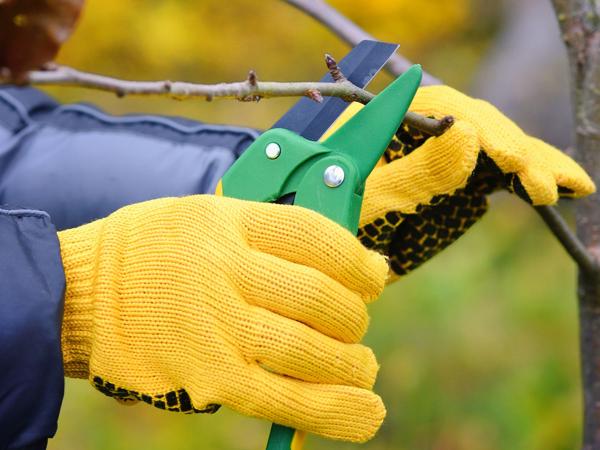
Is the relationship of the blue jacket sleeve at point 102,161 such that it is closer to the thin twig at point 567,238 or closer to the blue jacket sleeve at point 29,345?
the blue jacket sleeve at point 29,345

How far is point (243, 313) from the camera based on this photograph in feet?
2.91

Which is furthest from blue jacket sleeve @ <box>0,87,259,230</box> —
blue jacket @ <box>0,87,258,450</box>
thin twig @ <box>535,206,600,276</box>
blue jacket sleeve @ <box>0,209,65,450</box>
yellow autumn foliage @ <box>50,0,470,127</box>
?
yellow autumn foliage @ <box>50,0,470,127</box>

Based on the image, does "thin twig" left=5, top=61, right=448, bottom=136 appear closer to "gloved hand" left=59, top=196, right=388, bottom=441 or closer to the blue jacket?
"gloved hand" left=59, top=196, right=388, bottom=441

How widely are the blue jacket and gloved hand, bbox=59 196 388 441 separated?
74 millimetres

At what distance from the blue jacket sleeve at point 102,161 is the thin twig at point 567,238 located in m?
0.48

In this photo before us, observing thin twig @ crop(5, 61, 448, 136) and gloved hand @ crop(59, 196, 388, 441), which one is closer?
thin twig @ crop(5, 61, 448, 136)

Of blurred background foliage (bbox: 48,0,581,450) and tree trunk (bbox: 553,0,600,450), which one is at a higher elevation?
tree trunk (bbox: 553,0,600,450)

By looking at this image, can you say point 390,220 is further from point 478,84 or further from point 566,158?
point 478,84

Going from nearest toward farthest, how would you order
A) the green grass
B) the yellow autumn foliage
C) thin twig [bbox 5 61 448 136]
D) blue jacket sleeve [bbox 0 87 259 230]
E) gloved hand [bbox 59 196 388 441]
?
thin twig [bbox 5 61 448 136] < gloved hand [bbox 59 196 388 441] < blue jacket sleeve [bbox 0 87 259 230] < the green grass < the yellow autumn foliage

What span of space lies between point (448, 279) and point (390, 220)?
1.67 meters

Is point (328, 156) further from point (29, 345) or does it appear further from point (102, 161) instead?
point (102, 161)

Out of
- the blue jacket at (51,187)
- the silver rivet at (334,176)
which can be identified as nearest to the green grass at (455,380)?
the blue jacket at (51,187)

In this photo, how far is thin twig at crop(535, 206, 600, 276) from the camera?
3.81 feet

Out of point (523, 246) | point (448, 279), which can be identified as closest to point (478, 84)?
point (523, 246)
